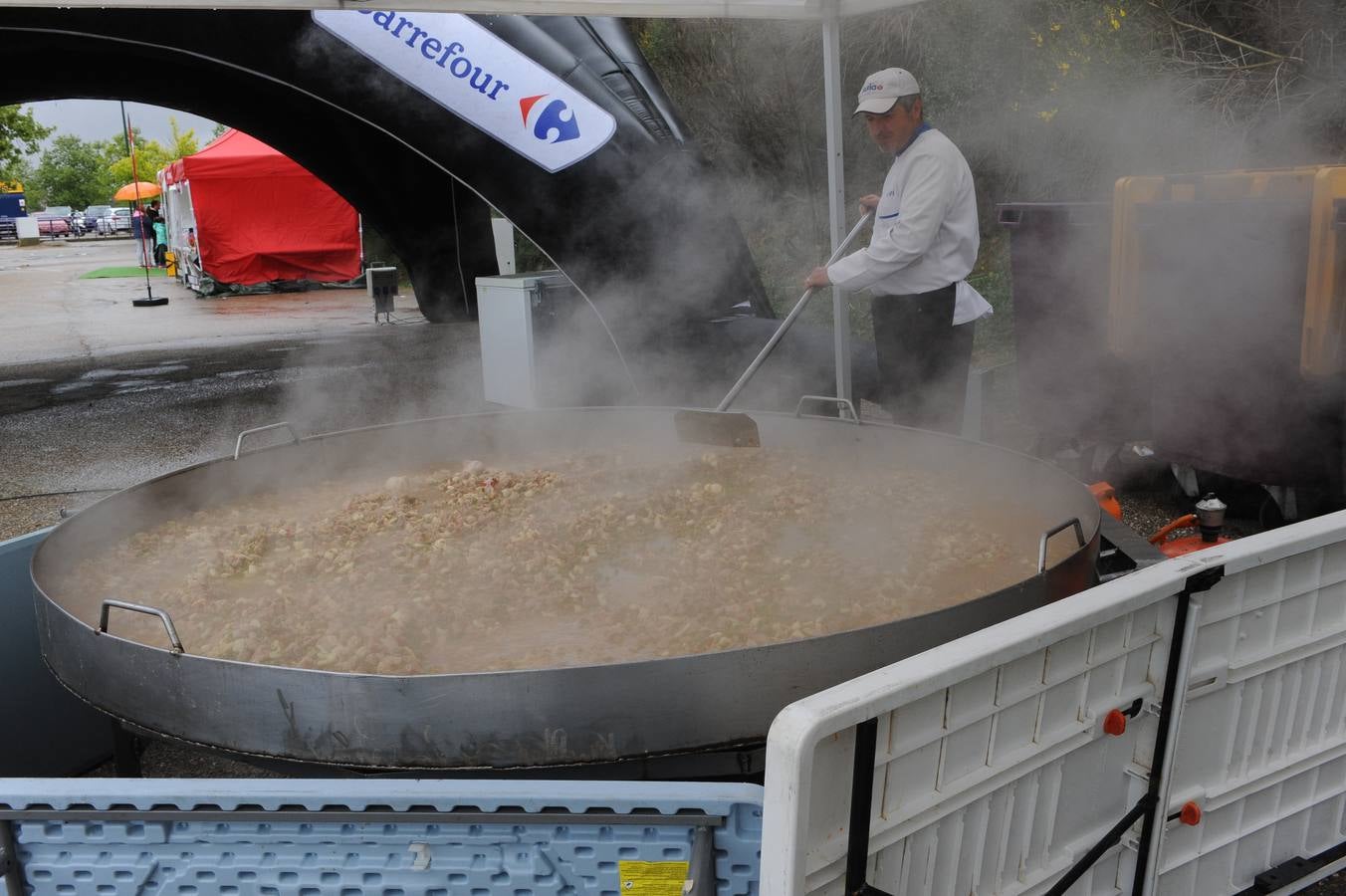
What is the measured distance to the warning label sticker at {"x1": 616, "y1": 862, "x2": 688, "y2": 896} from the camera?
55.8 inches

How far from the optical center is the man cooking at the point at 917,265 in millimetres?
3609

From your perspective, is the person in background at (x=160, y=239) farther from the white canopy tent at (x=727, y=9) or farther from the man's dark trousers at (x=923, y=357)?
the man's dark trousers at (x=923, y=357)

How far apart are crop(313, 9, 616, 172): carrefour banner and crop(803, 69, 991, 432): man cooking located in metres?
1.84

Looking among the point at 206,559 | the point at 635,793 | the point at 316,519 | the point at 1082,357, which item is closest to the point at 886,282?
the point at 1082,357

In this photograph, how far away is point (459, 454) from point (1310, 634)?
2.74 meters

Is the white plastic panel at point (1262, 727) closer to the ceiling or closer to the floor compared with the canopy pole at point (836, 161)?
closer to the floor

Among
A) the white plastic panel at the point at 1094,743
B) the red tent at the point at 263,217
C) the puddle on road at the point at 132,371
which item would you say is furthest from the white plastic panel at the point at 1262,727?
the red tent at the point at 263,217

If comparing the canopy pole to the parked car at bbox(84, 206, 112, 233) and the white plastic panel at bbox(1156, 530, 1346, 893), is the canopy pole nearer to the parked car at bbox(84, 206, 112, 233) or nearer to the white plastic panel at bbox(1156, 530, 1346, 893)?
the white plastic panel at bbox(1156, 530, 1346, 893)

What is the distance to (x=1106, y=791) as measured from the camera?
1532mm

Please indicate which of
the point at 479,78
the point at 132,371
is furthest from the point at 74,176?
the point at 479,78

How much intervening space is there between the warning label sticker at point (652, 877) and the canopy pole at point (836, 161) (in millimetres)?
2835

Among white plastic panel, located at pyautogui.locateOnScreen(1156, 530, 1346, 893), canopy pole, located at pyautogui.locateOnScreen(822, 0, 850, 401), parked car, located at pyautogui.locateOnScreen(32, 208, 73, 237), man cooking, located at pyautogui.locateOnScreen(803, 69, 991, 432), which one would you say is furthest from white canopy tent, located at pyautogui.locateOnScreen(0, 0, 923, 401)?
parked car, located at pyautogui.locateOnScreen(32, 208, 73, 237)

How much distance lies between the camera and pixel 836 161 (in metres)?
4.27

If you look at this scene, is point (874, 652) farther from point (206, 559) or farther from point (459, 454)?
point (459, 454)
